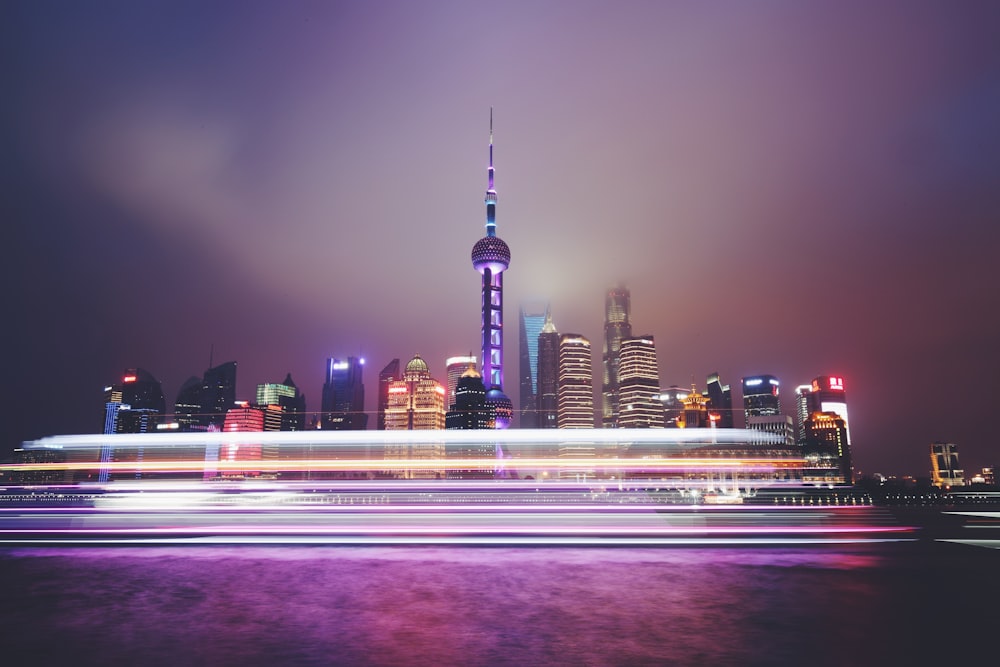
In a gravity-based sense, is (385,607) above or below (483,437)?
below

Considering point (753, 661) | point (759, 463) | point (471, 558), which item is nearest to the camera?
point (753, 661)

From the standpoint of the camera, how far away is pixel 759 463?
950 inches

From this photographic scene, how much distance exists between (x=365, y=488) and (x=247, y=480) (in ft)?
15.3

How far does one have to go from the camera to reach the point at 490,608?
9.12 metres

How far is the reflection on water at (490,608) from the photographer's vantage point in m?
6.98

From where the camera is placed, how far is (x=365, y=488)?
2292 centimetres

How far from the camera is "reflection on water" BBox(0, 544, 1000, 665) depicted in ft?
22.9

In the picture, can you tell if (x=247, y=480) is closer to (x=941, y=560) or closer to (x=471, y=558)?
(x=471, y=558)

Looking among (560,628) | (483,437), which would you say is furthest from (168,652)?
(483,437)

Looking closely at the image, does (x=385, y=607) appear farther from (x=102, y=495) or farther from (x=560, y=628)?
(x=102, y=495)

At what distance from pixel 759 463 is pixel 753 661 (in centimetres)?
1917

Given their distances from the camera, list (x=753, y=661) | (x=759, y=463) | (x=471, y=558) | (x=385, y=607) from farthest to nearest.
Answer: (x=759, y=463)
(x=471, y=558)
(x=385, y=607)
(x=753, y=661)

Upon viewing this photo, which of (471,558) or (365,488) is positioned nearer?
(471,558)

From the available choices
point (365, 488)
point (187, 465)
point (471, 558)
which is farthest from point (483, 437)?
point (187, 465)
